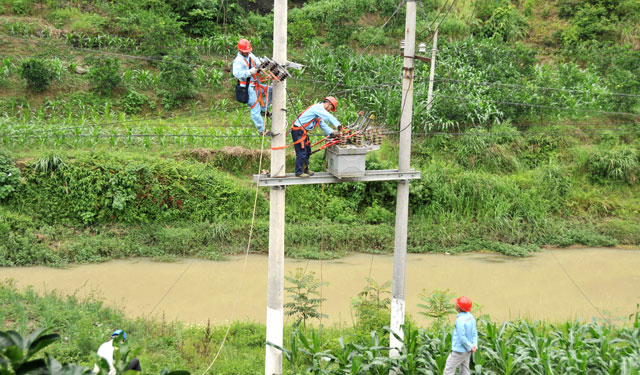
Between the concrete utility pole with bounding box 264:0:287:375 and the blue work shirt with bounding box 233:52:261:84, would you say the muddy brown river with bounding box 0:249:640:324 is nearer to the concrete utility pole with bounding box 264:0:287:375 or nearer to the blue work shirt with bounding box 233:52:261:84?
the concrete utility pole with bounding box 264:0:287:375

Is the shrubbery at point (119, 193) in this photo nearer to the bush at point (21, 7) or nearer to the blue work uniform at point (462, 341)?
the blue work uniform at point (462, 341)

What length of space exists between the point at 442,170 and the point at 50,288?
9.56 metres

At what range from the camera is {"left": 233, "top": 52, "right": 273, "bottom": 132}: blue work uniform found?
22.6ft

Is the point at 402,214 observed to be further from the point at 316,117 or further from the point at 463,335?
the point at 463,335

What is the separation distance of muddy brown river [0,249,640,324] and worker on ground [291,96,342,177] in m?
4.03

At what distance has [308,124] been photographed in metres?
7.35

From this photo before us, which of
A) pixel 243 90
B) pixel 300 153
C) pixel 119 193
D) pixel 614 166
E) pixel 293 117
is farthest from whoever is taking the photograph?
pixel 293 117

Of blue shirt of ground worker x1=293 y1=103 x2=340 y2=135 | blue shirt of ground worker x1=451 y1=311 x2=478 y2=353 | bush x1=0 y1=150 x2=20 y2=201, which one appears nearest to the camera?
blue shirt of ground worker x1=451 y1=311 x2=478 y2=353

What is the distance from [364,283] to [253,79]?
20.7 feet

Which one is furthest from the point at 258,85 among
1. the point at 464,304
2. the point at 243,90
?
the point at 464,304

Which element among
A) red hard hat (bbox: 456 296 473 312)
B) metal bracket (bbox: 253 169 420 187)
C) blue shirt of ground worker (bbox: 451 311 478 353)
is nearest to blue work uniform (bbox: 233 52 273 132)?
metal bracket (bbox: 253 169 420 187)

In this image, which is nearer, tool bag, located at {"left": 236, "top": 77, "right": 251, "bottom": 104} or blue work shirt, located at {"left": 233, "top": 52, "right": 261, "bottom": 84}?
blue work shirt, located at {"left": 233, "top": 52, "right": 261, "bottom": 84}

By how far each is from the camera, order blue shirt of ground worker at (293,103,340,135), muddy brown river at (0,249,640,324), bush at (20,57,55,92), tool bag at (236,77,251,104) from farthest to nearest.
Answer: bush at (20,57,55,92)
muddy brown river at (0,249,640,324)
blue shirt of ground worker at (293,103,340,135)
tool bag at (236,77,251,104)

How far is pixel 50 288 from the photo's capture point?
11.4 m
